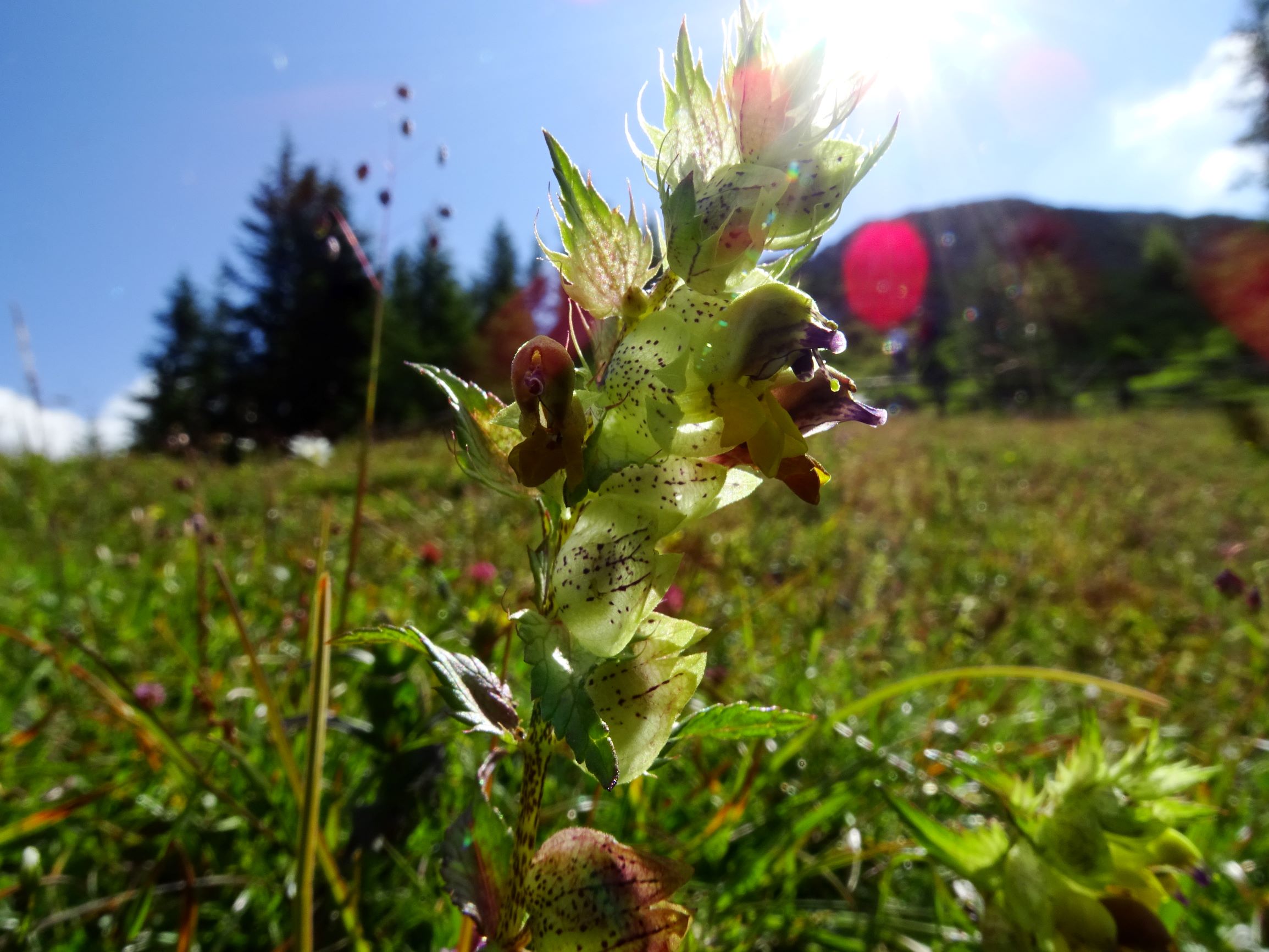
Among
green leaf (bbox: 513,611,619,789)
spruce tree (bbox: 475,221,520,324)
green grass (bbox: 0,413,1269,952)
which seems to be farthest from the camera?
spruce tree (bbox: 475,221,520,324)

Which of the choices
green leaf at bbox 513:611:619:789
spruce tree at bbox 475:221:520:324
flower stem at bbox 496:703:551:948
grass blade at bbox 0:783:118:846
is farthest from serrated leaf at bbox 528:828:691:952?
spruce tree at bbox 475:221:520:324

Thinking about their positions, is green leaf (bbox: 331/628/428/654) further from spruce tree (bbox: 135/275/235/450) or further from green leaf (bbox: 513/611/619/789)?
spruce tree (bbox: 135/275/235/450)

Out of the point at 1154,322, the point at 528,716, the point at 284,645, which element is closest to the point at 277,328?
the point at 284,645

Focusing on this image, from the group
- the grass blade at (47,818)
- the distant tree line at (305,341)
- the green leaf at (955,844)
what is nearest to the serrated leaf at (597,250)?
the green leaf at (955,844)

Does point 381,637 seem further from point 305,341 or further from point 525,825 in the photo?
point 305,341

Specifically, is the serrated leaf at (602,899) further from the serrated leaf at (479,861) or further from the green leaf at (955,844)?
the green leaf at (955,844)

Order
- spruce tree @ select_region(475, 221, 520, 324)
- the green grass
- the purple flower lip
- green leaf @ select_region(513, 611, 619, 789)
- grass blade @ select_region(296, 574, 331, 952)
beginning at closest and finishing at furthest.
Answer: green leaf @ select_region(513, 611, 619, 789) < the purple flower lip < grass blade @ select_region(296, 574, 331, 952) < the green grass < spruce tree @ select_region(475, 221, 520, 324)

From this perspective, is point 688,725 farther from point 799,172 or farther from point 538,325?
point 538,325
